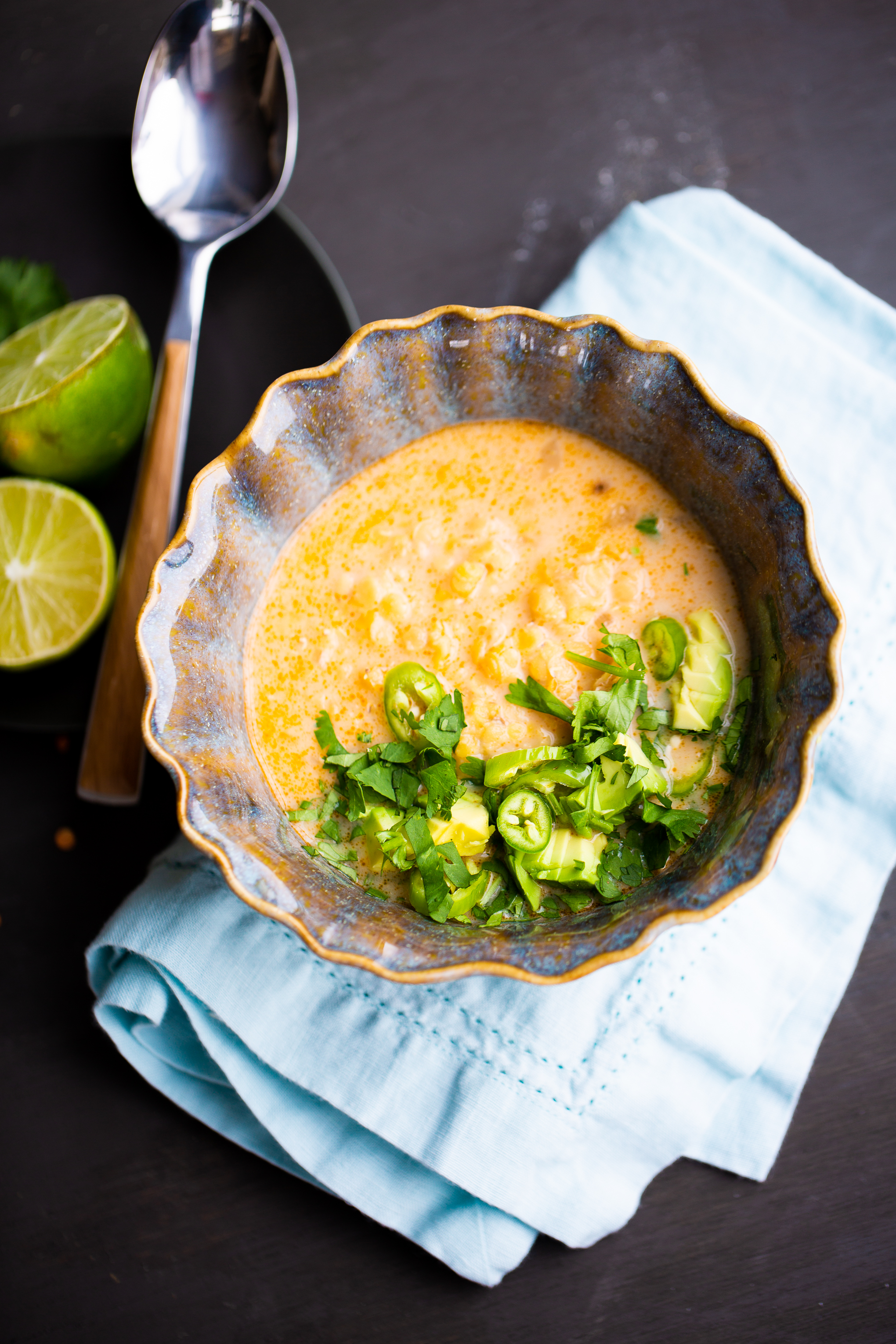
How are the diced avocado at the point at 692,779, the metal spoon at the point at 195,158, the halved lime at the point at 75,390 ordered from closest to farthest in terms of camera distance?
the diced avocado at the point at 692,779
the halved lime at the point at 75,390
the metal spoon at the point at 195,158

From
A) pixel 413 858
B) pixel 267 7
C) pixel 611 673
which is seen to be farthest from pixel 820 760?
pixel 267 7

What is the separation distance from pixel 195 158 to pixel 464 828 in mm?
1606

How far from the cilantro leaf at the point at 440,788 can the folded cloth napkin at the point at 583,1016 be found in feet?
1.31

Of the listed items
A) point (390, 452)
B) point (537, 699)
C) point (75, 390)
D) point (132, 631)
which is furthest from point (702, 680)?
point (75, 390)

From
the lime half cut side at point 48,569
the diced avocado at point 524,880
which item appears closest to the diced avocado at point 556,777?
the diced avocado at point 524,880

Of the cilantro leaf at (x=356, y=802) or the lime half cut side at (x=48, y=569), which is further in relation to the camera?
the lime half cut side at (x=48, y=569)

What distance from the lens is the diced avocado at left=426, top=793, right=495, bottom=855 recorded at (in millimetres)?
1497

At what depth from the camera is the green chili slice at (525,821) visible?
4.85 ft

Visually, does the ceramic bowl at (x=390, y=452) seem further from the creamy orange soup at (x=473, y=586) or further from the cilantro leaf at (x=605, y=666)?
the cilantro leaf at (x=605, y=666)

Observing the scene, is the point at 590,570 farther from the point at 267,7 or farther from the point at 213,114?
the point at 267,7

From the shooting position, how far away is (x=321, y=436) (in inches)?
64.9

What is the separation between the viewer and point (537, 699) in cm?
157

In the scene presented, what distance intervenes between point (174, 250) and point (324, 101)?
0.51 meters

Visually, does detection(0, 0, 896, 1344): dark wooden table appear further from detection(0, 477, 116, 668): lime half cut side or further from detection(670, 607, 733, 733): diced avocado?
detection(670, 607, 733, 733): diced avocado
